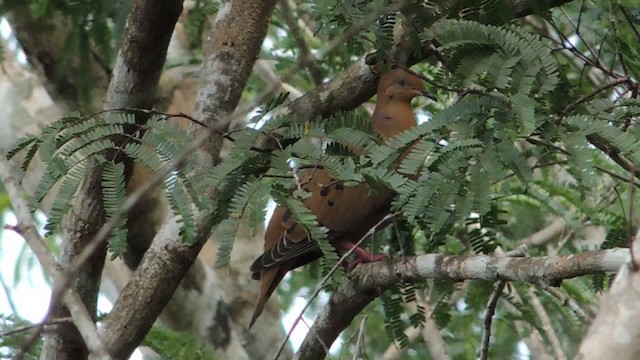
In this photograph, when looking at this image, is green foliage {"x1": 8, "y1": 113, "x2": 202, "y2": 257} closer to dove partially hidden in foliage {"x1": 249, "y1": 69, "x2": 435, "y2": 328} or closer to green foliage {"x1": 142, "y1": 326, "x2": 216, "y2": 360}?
dove partially hidden in foliage {"x1": 249, "y1": 69, "x2": 435, "y2": 328}

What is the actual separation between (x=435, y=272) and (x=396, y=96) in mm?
1879

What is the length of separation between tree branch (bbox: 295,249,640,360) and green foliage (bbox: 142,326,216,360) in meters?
1.02

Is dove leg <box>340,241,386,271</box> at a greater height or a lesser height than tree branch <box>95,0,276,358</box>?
lesser

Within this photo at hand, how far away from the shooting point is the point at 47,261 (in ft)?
9.04

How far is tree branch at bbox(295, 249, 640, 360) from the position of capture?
9.78ft

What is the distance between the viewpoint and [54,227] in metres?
3.57

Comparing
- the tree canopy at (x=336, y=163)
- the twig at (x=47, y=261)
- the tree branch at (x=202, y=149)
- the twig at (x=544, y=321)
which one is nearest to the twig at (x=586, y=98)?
the tree canopy at (x=336, y=163)

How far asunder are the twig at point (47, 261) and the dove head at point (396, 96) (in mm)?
2495

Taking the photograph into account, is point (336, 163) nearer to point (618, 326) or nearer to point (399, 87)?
point (618, 326)

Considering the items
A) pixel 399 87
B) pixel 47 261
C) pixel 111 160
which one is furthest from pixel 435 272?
pixel 399 87

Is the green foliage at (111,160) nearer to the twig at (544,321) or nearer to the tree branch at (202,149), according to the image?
the tree branch at (202,149)

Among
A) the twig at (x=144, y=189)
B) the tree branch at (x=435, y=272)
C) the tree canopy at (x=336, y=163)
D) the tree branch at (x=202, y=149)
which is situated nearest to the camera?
the twig at (x=144, y=189)

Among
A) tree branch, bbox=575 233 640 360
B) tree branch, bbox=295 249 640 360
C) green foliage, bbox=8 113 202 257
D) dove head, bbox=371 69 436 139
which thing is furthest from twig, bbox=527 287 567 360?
tree branch, bbox=575 233 640 360

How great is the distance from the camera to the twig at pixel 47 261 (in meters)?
2.59
